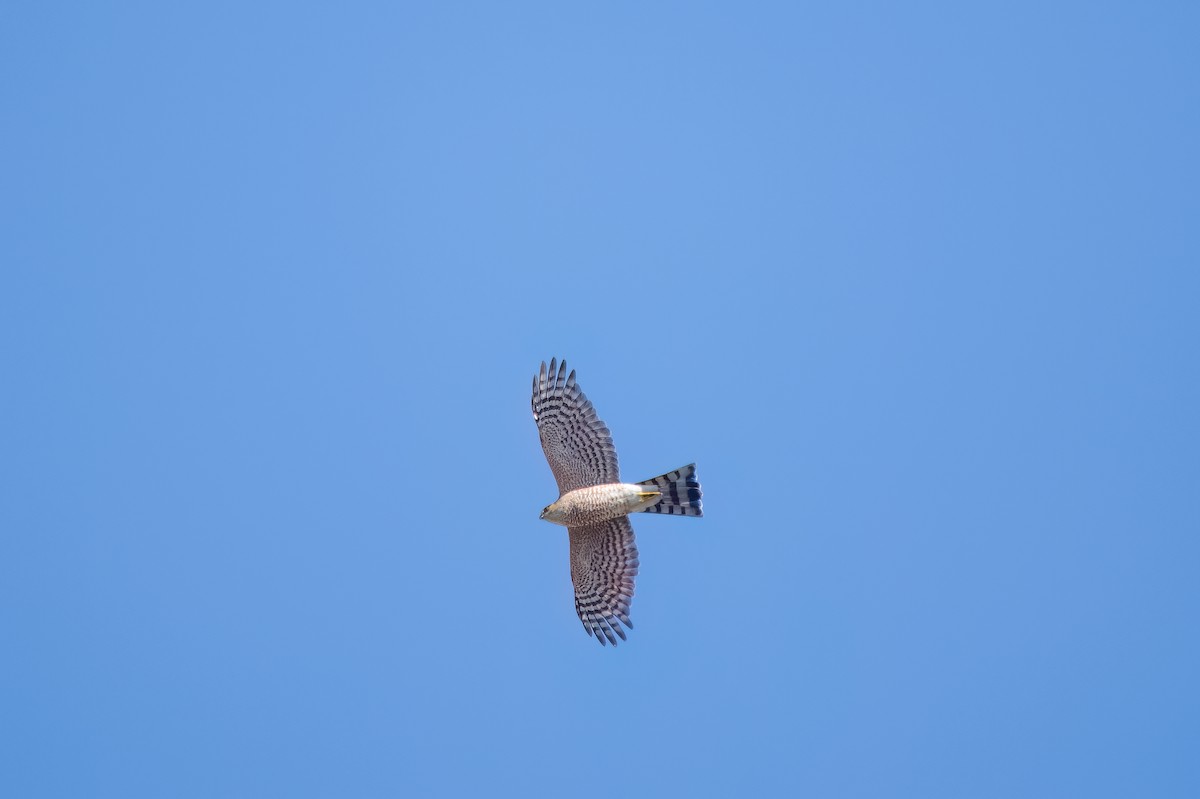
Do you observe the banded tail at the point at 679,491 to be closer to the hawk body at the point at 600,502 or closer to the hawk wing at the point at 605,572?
the hawk body at the point at 600,502

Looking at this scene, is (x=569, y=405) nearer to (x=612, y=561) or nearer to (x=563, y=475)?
(x=563, y=475)

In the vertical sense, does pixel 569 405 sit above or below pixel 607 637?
above

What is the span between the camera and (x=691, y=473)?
15.2 metres

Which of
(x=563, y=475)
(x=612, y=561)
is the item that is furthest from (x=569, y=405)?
(x=612, y=561)

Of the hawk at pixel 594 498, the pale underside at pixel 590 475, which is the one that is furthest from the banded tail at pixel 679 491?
the pale underside at pixel 590 475

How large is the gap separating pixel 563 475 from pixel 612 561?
1118 mm

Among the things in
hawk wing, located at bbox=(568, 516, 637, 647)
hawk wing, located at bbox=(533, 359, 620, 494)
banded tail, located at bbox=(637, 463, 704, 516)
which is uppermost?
hawk wing, located at bbox=(533, 359, 620, 494)

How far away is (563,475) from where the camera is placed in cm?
1544

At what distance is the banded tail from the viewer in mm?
15164

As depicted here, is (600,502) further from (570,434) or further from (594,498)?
(570,434)

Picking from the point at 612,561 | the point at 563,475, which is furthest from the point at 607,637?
the point at 563,475

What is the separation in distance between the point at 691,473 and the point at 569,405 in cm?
154

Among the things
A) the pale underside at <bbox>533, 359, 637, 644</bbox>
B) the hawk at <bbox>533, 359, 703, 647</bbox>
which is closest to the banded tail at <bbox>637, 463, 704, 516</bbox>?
the hawk at <bbox>533, 359, 703, 647</bbox>

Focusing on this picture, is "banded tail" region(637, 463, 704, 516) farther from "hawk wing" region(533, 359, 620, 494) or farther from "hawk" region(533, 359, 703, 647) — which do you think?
"hawk wing" region(533, 359, 620, 494)
